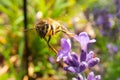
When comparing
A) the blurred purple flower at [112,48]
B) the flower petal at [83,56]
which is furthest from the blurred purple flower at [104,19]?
the flower petal at [83,56]

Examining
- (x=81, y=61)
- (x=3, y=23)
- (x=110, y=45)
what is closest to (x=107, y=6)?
(x=110, y=45)

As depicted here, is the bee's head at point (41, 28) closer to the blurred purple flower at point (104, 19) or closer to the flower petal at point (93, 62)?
the flower petal at point (93, 62)

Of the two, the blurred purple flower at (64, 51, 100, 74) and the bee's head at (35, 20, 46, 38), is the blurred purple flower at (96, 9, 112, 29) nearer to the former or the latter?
the bee's head at (35, 20, 46, 38)

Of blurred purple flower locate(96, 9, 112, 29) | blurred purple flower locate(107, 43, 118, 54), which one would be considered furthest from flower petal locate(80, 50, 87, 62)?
blurred purple flower locate(96, 9, 112, 29)

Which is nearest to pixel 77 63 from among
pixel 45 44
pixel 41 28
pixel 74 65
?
pixel 74 65

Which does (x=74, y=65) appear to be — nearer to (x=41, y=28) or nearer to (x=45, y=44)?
(x=41, y=28)

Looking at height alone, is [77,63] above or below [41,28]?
below

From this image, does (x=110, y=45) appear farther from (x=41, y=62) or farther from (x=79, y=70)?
(x=79, y=70)

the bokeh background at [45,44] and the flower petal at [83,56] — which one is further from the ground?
the bokeh background at [45,44]
